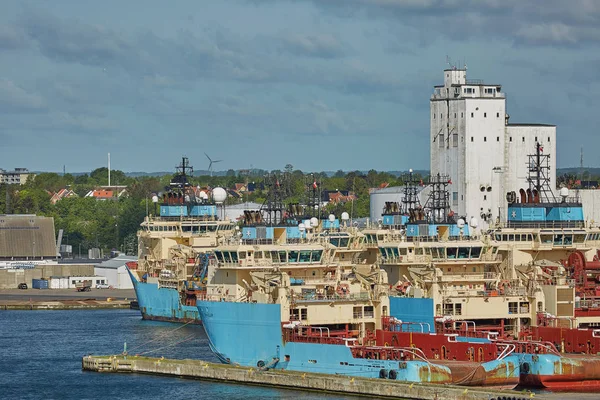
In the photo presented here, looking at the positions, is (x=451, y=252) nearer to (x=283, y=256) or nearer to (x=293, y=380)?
(x=283, y=256)

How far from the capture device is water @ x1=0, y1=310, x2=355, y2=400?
5778 cm

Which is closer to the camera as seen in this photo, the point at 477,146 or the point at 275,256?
the point at 275,256

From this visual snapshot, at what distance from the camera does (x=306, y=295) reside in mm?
59094

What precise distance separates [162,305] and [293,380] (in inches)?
1421

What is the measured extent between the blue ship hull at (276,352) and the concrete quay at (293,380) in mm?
595

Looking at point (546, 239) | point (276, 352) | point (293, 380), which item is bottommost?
point (293, 380)

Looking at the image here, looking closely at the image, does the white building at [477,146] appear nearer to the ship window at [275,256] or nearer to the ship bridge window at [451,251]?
the ship bridge window at [451,251]

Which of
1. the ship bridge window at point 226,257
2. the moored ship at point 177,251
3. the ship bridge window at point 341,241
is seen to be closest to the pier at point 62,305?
the moored ship at point 177,251

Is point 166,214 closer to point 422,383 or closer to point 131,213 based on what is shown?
point 422,383

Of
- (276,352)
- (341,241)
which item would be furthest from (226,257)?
(341,241)

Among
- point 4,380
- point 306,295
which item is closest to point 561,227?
point 306,295

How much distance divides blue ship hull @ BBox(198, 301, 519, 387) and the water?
1.64 meters

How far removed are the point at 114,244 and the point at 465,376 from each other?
110211 millimetres

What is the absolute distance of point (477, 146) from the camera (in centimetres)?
9919
